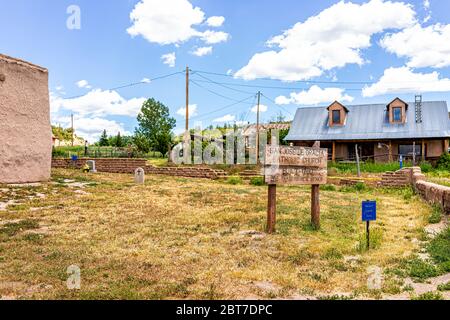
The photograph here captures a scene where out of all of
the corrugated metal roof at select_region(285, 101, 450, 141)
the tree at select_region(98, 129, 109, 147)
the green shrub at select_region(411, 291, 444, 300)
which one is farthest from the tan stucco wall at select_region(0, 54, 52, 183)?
the tree at select_region(98, 129, 109, 147)

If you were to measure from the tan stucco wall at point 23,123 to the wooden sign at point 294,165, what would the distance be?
31.1 ft

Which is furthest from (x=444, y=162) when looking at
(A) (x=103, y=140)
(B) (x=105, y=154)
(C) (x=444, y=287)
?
(A) (x=103, y=140)

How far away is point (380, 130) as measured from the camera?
31734 mm

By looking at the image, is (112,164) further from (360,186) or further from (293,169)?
(293,169)

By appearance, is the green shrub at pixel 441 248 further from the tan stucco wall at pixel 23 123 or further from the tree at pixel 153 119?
the tree at pixel 153 119

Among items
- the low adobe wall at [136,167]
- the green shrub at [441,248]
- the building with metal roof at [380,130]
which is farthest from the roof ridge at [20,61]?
the building with metal roof at [380,130]

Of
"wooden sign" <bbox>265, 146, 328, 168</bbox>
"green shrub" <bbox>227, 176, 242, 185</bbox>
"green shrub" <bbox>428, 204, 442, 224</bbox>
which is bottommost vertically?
"green shrub" <bbox>428, 204, 442, 224</bbox>

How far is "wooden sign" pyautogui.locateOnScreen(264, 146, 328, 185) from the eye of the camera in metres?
7.98

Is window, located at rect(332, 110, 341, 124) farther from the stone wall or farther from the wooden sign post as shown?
the wooden sign post

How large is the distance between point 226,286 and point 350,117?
31856 mm

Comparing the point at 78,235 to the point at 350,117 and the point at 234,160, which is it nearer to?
the point at 234,160

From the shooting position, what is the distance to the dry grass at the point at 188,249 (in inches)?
185
